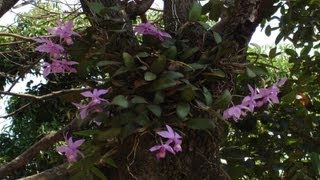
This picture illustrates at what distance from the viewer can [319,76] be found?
2227 millimetres

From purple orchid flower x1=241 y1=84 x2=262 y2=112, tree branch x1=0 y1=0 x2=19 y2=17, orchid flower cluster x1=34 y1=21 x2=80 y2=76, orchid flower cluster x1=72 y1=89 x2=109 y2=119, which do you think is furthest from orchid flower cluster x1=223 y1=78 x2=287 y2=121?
tree branch x1=0 y1=0 x2=19 y2=17

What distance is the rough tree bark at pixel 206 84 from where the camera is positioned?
1.33 m

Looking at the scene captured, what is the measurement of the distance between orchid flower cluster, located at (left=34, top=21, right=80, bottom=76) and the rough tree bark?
3.4 inches

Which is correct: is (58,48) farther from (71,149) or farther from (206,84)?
(206,84)

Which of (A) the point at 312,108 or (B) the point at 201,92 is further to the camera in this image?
(A) the point at 312,108

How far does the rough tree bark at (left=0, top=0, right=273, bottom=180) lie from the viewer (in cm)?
133

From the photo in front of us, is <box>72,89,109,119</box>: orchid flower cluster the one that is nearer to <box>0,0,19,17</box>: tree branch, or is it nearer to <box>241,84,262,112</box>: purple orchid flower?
<box>241,84,262,112</box>: purple orchid flower

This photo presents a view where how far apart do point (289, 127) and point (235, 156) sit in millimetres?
361

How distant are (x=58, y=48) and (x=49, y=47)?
0.02 m

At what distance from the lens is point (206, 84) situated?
1337 mm

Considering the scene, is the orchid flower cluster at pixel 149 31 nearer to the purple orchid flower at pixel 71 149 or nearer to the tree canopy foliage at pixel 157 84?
the tree canopy foliage at pixel 157 84

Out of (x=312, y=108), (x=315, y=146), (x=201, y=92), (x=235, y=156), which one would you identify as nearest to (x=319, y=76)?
(x=312, y=108)

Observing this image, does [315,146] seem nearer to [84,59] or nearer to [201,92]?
[201,92]

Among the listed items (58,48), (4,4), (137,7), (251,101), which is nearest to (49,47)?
(58,48)
